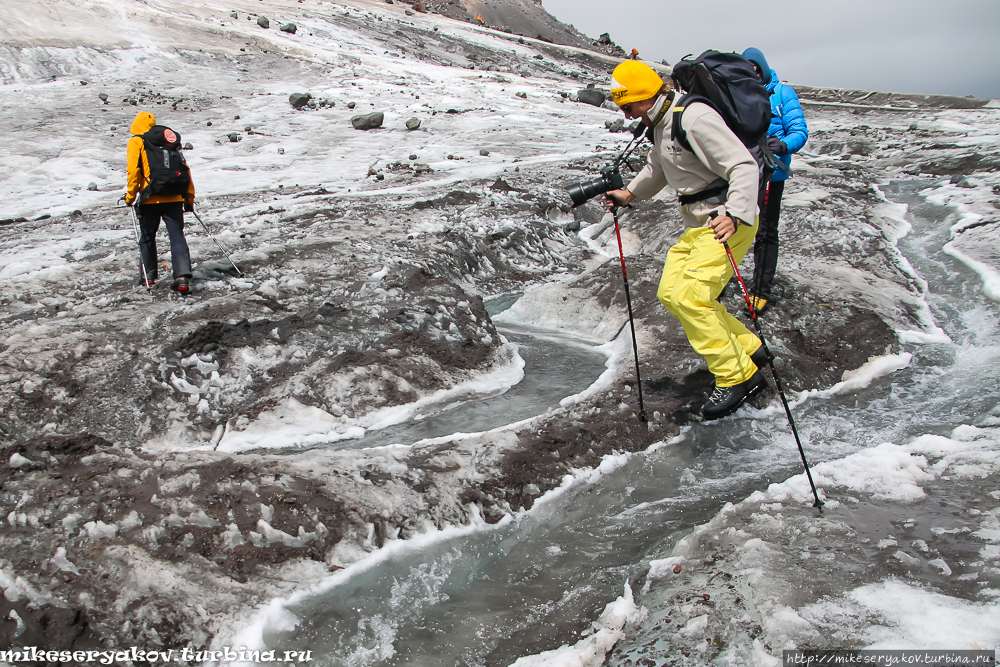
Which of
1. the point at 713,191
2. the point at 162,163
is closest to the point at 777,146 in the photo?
the point at 713,191

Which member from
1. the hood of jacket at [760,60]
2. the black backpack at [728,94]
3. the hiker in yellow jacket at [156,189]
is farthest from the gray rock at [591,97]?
the black backpack at [728,94]

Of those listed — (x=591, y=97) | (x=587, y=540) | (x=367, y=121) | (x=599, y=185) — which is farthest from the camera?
(x=591, y=97)

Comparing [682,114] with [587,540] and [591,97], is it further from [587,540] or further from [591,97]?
[591,97]

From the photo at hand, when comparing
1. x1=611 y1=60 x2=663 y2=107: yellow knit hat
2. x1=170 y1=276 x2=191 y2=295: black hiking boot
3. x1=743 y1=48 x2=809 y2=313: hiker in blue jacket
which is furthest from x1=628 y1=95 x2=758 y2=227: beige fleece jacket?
x1=170 y1=276 x2=191 y2=295: black hiking boot

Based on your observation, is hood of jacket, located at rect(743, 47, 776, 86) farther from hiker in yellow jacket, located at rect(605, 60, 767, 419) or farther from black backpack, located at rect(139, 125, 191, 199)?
black backpack, located at rect(139, 125, 191, 199)

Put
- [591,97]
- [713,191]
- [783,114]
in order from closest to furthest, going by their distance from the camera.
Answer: [713,191]
[783,114]
[591,97]

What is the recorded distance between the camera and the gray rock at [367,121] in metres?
17.0

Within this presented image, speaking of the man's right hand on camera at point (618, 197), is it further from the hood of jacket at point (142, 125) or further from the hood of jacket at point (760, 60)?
the hood of jacket at point (142, 125)

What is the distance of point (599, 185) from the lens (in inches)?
185

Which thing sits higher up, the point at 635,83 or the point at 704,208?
the point at 635,83

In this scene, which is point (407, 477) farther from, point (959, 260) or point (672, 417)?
point (959, 260)

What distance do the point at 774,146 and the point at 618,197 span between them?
5.41ft

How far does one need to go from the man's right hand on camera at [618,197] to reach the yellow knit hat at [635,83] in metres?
0.80

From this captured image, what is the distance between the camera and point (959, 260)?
755 centimetres
